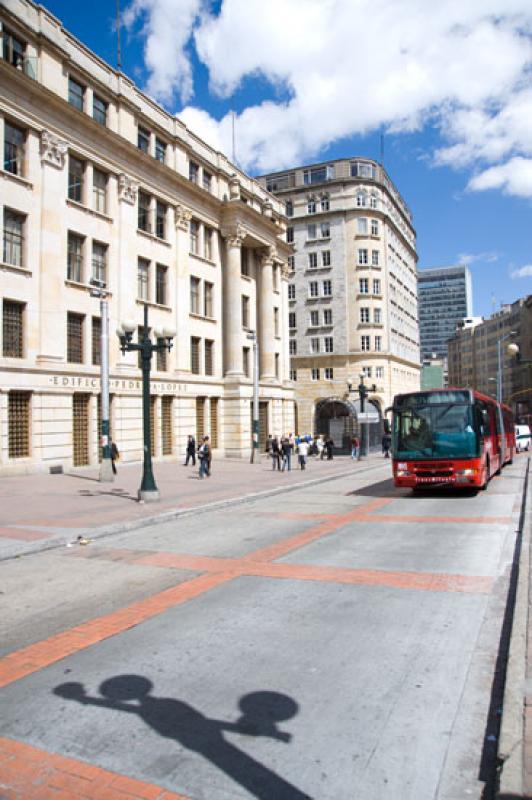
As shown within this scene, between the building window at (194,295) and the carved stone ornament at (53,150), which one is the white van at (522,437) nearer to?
the building window at (194,295)

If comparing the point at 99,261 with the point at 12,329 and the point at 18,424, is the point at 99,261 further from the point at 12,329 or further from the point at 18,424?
the point at 18,424

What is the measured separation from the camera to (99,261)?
3134 cm

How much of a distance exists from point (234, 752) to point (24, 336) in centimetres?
2538

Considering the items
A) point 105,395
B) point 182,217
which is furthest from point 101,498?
point 182,217

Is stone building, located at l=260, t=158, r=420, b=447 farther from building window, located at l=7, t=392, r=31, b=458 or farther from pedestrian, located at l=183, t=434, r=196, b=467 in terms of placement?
building window, located at l=7, t=392, r=31, b=458

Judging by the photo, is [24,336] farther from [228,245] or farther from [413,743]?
[413,743]

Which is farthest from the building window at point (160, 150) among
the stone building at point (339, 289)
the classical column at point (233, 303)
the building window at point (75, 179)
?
the stone building at point (339, 289)

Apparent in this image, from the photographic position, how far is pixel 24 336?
26703 millimetres

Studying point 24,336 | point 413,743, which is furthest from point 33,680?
point 24,336

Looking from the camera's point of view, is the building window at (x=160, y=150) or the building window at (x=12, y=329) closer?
the building window at (x=12, y=329)

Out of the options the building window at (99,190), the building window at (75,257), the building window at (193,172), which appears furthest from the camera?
the building window at (193,172)

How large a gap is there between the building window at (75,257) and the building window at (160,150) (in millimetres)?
8782

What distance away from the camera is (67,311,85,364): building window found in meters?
29.3

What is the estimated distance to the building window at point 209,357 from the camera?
40.9 meters
